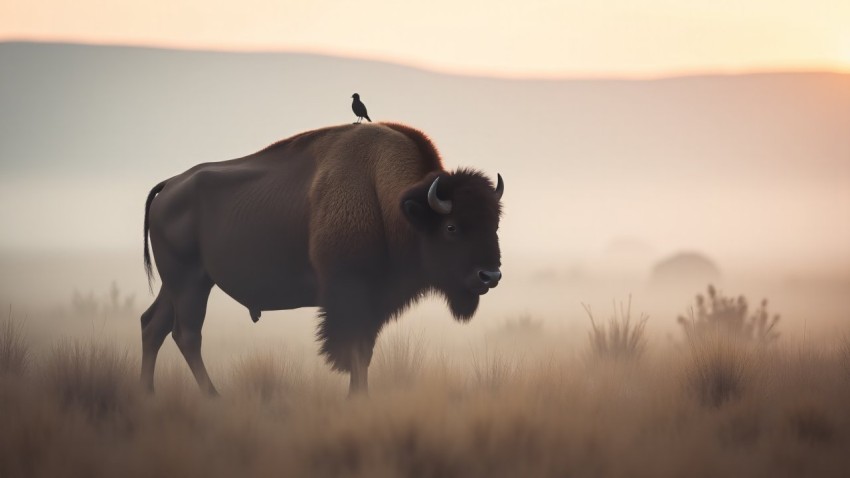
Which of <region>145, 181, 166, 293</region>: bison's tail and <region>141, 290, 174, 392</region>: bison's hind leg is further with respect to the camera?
<region>145, 181, 166, 293</region>: bison's tail

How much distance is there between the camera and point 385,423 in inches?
252

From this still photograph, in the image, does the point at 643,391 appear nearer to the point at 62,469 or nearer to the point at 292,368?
the point at 292,368

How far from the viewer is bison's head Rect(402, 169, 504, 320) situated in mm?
7535

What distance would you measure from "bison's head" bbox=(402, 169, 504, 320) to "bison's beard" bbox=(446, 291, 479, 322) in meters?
0.09

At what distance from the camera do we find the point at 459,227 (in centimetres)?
759

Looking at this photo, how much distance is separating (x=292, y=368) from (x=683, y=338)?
5.03 metres

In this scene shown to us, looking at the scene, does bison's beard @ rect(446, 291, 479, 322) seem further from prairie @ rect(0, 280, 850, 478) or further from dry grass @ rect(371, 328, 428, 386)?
dry grass @ rect(371, 328, 428, 386)

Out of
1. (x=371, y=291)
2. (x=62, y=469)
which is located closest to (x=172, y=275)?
(x=371, y=291)

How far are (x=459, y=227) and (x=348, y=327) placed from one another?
124 cm

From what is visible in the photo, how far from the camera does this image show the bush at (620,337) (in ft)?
33.0

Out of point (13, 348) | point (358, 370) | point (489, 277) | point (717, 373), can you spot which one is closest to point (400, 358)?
point (358, 370)

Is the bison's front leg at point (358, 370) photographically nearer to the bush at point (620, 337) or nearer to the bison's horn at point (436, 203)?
the bison's horn at point (436, 203)

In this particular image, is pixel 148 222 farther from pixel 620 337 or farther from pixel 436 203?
pixel 620 337

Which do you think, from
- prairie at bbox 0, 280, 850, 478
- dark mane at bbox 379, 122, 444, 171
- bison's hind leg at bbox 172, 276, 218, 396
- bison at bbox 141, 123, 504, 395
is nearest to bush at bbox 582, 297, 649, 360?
prairie at bbox 0, 280, 850, 478
